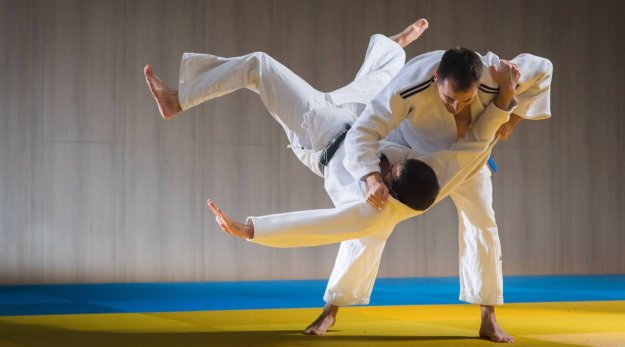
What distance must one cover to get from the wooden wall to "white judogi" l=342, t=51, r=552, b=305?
3606 millimetres

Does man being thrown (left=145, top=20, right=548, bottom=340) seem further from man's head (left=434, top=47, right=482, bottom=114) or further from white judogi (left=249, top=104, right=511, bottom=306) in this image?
man's head (left=434, top=47, right=482, bottom=114)

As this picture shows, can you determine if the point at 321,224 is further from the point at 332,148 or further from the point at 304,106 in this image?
the point at 304,106

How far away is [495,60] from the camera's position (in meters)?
3.25

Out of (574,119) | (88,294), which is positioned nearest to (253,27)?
(88,294)

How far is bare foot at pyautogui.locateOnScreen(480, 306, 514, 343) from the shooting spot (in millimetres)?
3346

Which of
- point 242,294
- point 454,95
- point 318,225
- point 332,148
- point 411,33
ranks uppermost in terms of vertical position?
point 411,33

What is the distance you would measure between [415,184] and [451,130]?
1.14 feet

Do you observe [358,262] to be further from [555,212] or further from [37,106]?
[555,212]

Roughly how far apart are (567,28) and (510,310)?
4.23 meters

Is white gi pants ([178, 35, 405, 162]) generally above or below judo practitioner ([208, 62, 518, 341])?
above

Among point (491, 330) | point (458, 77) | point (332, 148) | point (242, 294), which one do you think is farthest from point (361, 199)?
point (242, 294)

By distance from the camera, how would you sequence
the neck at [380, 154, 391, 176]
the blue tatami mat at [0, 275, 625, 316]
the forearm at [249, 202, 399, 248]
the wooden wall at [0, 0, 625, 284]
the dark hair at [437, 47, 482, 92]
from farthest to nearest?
the wooden wall at [0, 0, 625, 284] < the blue tatami mat at [0, 275, 625, 316] < the neck at [380, 154, 391, 176] < the forearm at [249, 202, 399, 248] < the dark hair at [437, 47, 482, 92]

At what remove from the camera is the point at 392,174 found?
306cm

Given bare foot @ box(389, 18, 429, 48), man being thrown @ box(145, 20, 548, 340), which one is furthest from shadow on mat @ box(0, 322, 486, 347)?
bare foot @ box(389, 18, 429, 48)
